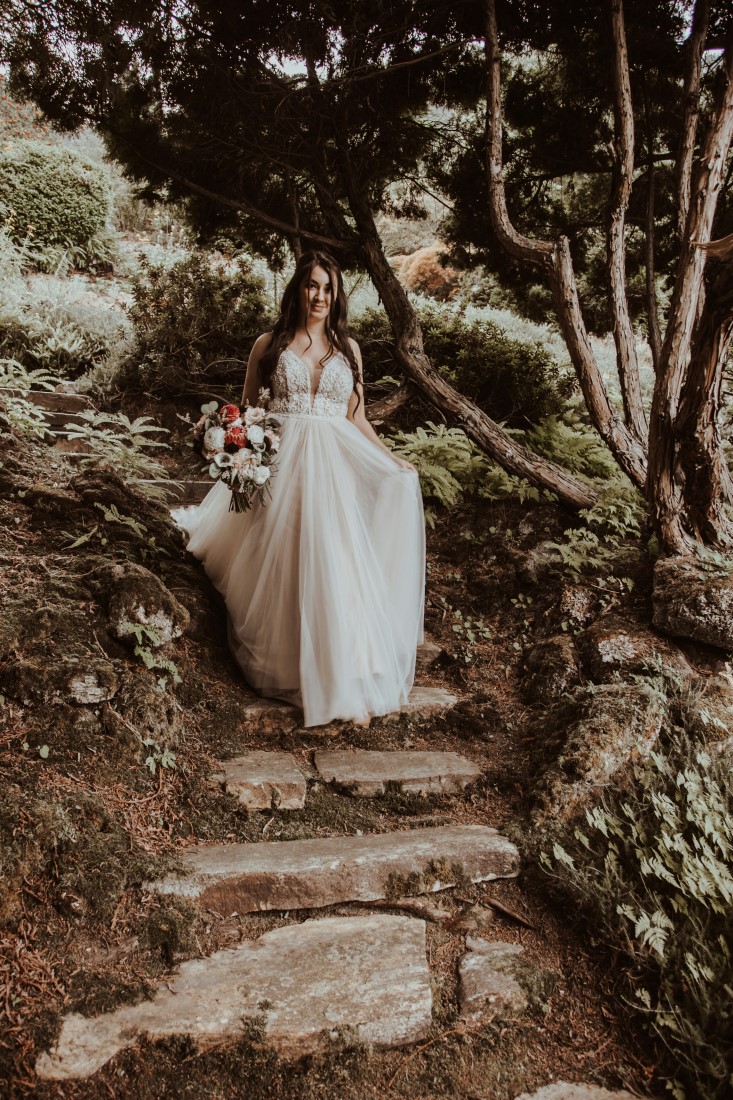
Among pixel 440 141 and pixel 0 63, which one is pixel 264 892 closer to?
pixel 0 63

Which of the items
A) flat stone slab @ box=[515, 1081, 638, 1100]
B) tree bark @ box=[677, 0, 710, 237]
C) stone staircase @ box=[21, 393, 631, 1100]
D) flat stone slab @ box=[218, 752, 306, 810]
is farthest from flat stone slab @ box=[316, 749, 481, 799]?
tree bark @ box=[677, 0, 710, 237]

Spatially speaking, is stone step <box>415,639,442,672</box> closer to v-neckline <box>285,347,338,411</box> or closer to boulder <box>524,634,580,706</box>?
boulder <box>524,634,580,706</box>

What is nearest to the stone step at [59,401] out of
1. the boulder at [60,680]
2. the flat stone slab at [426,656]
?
the boulder at [60,680]

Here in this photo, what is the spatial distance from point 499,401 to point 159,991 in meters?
6.36

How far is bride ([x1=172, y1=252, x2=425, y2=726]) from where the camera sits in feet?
12.8

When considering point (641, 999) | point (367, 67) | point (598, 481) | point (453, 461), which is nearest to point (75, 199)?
point (367, 67)

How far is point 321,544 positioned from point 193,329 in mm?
4554

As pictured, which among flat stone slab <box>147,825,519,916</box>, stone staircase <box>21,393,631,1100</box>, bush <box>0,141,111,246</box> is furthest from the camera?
bush <box>0,141,111,246</box>

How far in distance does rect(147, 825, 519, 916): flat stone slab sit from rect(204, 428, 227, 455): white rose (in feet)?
6.94

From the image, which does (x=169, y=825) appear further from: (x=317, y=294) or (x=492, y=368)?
(x=492, y=368)

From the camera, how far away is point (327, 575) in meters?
3.90

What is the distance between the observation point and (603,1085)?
2.32 m

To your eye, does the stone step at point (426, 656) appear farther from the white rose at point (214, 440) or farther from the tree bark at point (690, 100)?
the tree bark at point (690, 100)

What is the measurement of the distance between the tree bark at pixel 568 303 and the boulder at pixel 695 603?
112 centimetres
